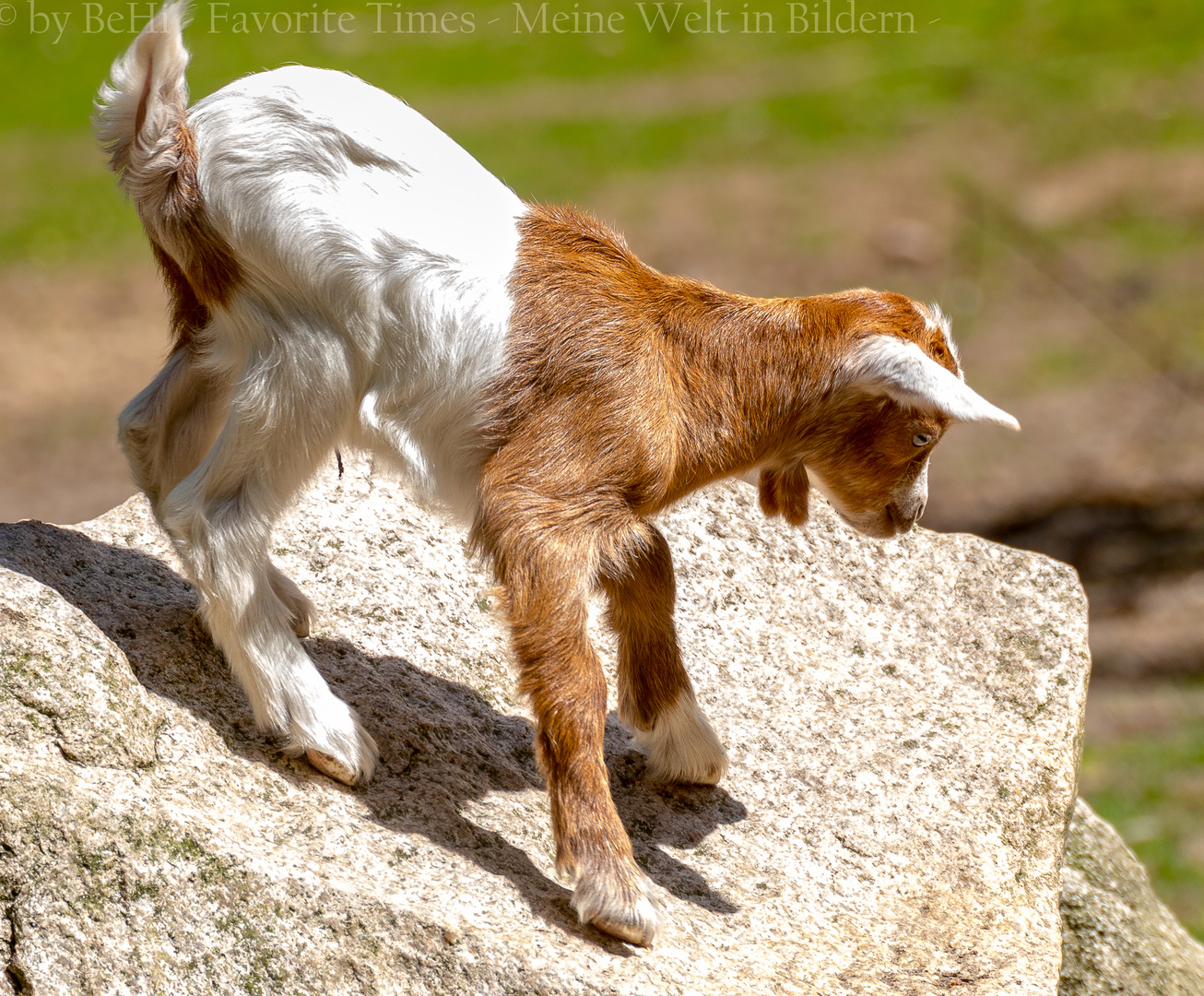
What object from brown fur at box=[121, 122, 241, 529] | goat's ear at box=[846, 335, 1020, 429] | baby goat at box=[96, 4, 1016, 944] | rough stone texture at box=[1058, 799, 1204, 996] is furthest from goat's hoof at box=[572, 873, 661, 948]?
rough stone texture at box=[1058, 799, 1204, 996]

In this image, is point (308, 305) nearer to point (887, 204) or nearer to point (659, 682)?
point (659, 682)

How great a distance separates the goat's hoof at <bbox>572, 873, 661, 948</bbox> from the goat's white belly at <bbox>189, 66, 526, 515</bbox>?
123 centimetres

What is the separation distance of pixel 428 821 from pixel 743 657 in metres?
1.75

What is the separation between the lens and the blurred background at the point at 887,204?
12328mm

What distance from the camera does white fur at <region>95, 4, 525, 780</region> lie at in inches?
155

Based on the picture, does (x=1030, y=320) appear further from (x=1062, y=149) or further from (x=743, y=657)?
(x=743, y=657)

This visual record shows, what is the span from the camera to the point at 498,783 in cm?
461

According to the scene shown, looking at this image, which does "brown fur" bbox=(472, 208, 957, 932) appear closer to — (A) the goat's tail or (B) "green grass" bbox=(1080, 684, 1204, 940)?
(A) the goat's tail

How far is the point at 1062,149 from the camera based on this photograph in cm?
1875

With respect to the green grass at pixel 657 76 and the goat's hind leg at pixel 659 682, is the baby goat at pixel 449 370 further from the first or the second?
the green grass at pixel 657 76

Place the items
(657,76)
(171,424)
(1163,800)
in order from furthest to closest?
1. (657,76)
2. (1163,800)
3. (171,424)

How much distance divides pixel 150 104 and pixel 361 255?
765 mm

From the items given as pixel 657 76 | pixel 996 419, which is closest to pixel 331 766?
pixel 996 419

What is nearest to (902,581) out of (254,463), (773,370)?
(773,370)
